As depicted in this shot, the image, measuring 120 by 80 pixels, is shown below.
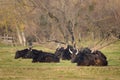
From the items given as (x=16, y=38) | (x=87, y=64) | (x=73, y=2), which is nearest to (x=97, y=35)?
(x=73, y=2)

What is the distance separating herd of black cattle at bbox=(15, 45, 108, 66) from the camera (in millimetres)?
25719

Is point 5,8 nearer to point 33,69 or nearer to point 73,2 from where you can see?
point 73,2

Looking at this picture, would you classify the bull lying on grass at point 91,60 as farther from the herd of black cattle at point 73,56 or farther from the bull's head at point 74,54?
the bull's head at point 74,54

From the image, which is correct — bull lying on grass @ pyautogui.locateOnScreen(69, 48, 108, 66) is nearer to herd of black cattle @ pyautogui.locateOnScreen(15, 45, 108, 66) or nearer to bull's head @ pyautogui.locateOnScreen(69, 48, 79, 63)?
herd of black cattle @ pyautogui.locateOnScreen(15, 45, 108, 66)

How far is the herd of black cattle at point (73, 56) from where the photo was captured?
84.4 feet

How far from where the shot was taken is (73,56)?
95.9 feet

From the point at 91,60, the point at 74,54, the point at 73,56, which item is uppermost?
the point at 74,54

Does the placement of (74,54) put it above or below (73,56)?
above

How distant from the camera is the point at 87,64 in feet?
84.2

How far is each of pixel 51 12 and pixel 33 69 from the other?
1334 centimetres

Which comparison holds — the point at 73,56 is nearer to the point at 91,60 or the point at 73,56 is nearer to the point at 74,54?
the point at 74,54

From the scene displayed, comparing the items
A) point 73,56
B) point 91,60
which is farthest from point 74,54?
point 91,60

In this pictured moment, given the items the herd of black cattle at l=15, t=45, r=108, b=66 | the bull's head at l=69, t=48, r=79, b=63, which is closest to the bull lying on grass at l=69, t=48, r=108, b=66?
the herd of black cattle at l=15, t=45, r=108, b=66

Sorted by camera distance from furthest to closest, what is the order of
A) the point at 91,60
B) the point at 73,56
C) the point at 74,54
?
1. the point at 74,54
2. the point at 73,56
3. the point at 91,60
